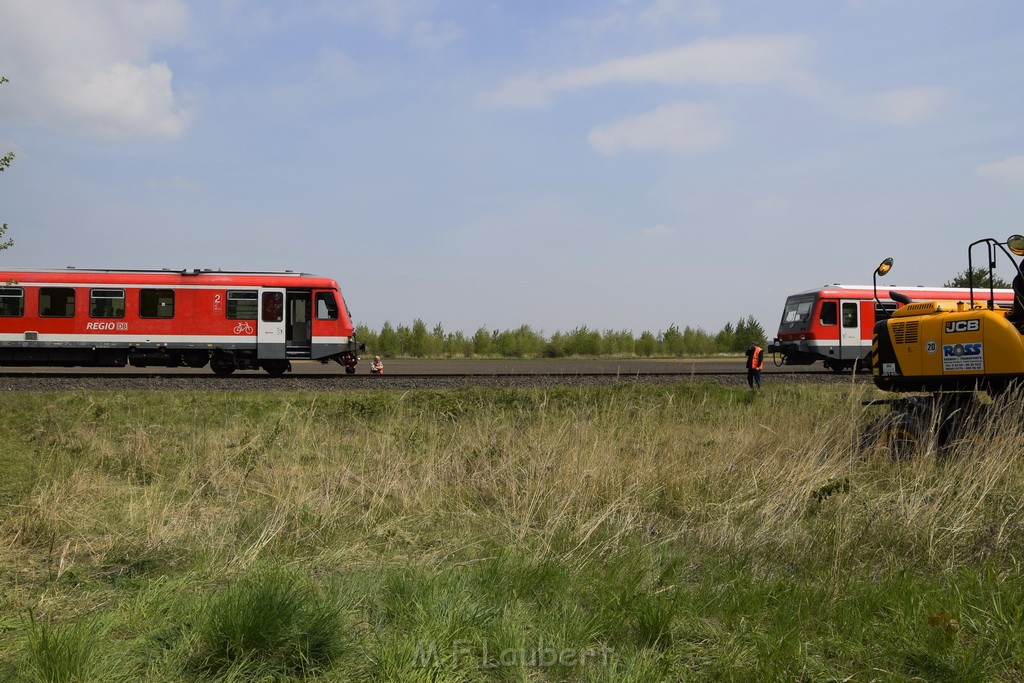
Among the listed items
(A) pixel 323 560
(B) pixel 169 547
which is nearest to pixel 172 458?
(B) pixel 169 547

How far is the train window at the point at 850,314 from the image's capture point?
26875mm

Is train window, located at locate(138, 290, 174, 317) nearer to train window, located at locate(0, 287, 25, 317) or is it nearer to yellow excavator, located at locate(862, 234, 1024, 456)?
train window, located at locate(0, 287, 25, 317)

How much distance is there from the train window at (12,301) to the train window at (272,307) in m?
6.55

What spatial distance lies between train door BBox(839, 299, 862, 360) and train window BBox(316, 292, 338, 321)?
17135mm

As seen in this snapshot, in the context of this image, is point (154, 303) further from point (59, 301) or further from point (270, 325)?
point (270, 325)

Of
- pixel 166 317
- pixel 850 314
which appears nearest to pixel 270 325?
pixel 166 317

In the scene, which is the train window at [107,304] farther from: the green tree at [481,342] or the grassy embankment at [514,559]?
the green tree at [481,342]

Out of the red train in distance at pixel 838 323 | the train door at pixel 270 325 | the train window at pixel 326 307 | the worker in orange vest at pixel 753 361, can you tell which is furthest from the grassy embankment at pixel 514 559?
the red train in distance at pixel 838 323

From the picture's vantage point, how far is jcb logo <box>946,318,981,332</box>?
7062 mm

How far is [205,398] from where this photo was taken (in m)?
13.6

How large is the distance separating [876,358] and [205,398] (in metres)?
10.8

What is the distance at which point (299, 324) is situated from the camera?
2253cm

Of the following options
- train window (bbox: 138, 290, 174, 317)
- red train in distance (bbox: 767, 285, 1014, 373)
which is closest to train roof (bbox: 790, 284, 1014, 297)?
red train in distance (bbox: 767, 285, 1014, 373)

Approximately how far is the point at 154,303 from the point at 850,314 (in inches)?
887
